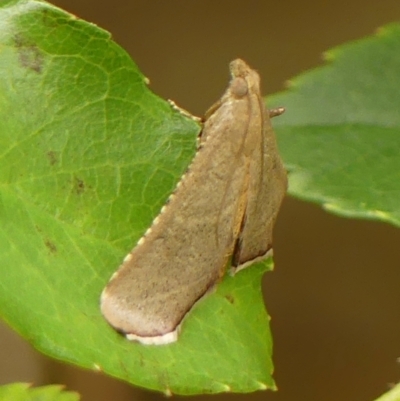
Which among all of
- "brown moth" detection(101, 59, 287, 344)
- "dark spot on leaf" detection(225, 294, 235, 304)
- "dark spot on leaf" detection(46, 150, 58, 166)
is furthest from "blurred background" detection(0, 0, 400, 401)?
"dark spot on leaf" detection(46, 150, 58, 166)

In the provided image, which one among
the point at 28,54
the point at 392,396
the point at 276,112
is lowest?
the point at 392,396

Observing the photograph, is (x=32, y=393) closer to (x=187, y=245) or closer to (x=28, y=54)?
(x=187, y=245)

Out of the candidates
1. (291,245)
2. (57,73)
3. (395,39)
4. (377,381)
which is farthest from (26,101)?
(377,381)

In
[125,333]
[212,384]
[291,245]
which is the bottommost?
[291,245]

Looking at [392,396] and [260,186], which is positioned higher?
[260,186]

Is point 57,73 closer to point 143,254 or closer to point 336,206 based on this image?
point 143,254

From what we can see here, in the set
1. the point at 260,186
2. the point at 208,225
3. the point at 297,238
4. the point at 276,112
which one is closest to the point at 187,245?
the point at 208,225
